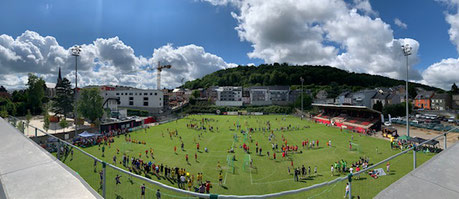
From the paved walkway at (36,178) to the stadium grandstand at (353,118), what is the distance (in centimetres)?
4364

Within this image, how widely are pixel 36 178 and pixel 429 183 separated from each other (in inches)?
241

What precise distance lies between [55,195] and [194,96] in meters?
99.1

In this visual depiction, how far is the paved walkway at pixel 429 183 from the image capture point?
2.87 meters

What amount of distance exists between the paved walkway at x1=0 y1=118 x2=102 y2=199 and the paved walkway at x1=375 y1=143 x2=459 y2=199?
4297mm

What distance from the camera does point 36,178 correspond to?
3307mm

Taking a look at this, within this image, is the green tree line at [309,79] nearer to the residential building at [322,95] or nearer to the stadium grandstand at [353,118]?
the residential building at [322,95]

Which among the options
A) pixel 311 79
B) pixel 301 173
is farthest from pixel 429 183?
pixel 311 79

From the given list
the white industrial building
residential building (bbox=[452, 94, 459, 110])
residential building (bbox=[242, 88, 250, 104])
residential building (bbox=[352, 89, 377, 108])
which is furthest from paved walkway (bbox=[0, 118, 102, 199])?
residential building (bbox=[452, 94, 459, 110])

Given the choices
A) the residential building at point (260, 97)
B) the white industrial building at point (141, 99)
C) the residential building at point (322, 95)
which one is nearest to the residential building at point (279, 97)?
the residential building at point (260, 97)

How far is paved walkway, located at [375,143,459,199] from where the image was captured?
9.41ft

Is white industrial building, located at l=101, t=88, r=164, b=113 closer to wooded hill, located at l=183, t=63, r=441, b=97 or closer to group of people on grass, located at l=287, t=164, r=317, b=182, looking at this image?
group of people on grass, located at l=287, t=164, r=317, b=182

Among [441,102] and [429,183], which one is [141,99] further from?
[441,102]

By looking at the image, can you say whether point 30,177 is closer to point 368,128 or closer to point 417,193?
point 417,193

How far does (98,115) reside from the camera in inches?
1665
